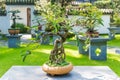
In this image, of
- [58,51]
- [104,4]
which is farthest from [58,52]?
[104,4]

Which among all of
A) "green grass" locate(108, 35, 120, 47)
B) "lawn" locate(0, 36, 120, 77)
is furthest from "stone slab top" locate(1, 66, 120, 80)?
"green grass" locate(108, 35, 120, 47)

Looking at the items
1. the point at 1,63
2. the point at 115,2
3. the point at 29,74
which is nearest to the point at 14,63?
the point at 1,63

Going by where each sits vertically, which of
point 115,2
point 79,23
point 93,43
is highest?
point 115,2

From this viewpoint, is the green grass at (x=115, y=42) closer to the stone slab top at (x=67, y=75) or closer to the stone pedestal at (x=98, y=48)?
the stone pedestal at (x=98, y=48)

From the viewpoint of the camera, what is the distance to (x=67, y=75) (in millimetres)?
5812

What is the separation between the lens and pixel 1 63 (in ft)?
29.4

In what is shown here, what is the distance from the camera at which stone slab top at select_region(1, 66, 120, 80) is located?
220 inches

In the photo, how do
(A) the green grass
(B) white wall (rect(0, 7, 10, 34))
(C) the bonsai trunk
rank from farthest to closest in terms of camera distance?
(B) white wall (rect(0, 7, 10, 34)), (A) the green grass, (C) the bonsai trunk

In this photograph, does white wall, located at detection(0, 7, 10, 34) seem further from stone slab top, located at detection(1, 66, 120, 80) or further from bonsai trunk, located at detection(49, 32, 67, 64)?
bonsai trunk, located at detection(49, 32, 67, 64)

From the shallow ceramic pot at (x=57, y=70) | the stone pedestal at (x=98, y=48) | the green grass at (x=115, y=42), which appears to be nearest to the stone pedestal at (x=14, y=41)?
the stone pedestal at (x=98, y=48)

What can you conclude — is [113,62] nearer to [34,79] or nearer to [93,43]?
[93,43]

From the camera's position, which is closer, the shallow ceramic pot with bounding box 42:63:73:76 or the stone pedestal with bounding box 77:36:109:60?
the shallow ceramic pot with bounding box 42:63:73:76

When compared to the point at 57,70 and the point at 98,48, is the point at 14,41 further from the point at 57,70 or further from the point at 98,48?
the point at 57,70

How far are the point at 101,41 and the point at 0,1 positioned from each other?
37.1ft
